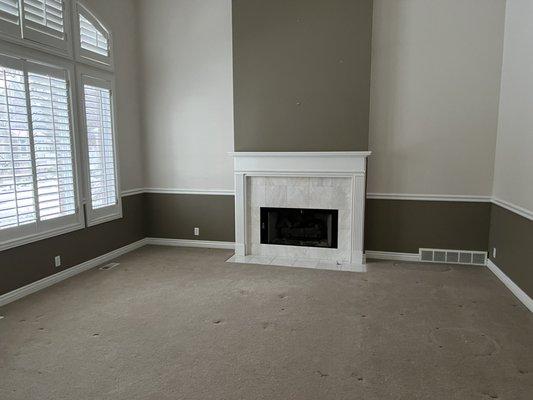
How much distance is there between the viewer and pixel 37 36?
3691mm

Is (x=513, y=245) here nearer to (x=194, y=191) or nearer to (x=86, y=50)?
(x=194, y=191)

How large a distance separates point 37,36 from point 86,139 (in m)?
1.14

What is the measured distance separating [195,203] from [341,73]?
265cm

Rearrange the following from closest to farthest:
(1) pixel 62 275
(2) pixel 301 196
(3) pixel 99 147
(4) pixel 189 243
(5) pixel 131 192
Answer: (1) pixel 62 275 < (3) pixel 99 147 < (2) pixel 301 196 < (5) pixel 131 192 < (4) pixel 189 243

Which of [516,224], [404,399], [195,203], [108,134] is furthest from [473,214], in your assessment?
[108,134]

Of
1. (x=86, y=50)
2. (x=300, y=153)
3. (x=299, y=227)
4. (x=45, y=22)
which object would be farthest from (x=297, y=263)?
(x=45, y=22)

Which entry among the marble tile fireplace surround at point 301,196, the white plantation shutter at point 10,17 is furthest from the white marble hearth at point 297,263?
the white plantation shutter at point 10,17

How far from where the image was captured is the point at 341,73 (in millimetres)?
4582

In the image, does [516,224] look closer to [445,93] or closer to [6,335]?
[445,93]

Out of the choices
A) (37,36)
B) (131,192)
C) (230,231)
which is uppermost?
(37,36)

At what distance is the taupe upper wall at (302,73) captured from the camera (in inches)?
178

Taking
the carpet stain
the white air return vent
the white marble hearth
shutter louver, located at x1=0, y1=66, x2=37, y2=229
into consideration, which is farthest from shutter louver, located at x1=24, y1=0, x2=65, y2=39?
the white air return vent

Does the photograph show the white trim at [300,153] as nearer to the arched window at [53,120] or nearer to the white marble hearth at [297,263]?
the white marble hearth at [297,263]

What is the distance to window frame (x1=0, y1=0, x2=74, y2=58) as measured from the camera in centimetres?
344
